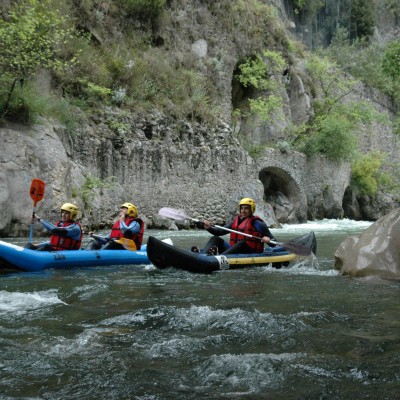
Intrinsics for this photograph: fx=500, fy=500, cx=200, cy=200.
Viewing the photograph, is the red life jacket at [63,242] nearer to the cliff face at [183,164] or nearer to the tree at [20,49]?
the cliff face at [183,164]

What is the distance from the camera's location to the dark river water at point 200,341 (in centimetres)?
253

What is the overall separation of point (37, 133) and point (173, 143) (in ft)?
16.9

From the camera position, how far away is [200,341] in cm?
331

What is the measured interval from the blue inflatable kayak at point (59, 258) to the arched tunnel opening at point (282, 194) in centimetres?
1332

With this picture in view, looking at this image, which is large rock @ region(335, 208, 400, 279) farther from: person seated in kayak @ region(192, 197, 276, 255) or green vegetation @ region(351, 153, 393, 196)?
green vegetation @ region(351, 153, 393, 196)

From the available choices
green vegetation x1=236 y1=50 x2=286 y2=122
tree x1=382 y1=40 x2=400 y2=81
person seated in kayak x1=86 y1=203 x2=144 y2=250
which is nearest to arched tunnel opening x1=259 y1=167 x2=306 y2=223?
green vegetation x1=236 y1=50 x2=286 y2=122

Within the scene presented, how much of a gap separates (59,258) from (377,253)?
4.24 metres

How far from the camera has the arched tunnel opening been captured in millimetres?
20703

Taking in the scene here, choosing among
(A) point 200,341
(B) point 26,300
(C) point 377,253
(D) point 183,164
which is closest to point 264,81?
(D) point 183,164

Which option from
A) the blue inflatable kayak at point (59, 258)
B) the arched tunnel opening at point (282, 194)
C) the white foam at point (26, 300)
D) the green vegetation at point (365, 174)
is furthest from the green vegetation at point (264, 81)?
the white foam at point (26, 300)

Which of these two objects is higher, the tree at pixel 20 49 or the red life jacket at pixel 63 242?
the tree at pixel 20 49

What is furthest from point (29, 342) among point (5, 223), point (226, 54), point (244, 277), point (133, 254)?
point (226, 54)

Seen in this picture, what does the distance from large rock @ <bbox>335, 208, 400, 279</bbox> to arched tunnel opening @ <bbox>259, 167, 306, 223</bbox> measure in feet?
45.6

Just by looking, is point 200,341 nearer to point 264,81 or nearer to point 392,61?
point 392,61
